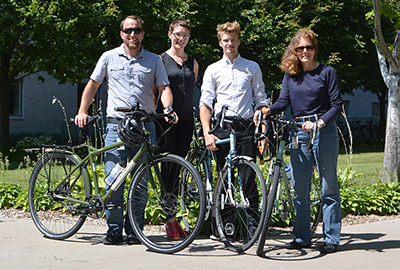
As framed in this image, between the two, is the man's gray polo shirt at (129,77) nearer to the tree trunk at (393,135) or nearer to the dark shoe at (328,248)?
the dark shoe at (328,248)

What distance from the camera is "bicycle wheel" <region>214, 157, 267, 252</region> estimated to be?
5.16m

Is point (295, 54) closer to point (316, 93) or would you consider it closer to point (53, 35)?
point (316, 93)

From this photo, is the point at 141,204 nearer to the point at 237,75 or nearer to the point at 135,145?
the point at 135,145

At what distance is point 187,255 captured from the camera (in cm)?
489

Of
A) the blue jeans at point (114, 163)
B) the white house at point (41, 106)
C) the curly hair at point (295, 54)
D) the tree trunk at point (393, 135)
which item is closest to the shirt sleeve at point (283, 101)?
the curly hair at point (295, 54)

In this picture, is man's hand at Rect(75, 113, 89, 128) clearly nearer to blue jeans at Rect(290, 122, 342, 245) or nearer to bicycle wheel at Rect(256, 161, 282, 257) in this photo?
bicycle wheel at Rect(256, 161, 282, 257)

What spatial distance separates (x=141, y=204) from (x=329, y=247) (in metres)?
1.71

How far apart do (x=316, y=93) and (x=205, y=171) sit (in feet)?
4.70

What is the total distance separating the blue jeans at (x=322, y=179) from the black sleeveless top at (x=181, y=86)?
45.8 inches

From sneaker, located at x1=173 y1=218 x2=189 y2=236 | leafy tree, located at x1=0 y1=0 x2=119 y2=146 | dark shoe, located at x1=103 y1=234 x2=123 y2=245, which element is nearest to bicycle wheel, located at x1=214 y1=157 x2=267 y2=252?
sneaker, located at x1=173 y1=218 x2=189 y2=236

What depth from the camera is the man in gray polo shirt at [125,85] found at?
213 inches

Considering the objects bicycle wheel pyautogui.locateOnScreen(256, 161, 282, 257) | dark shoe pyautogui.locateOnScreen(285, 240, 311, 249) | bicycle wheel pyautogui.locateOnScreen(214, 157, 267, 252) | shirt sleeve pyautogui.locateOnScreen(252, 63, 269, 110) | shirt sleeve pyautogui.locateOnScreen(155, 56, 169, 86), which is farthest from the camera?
shirt sleeve pyautogui.locateOnScreen(252, 63, 269, 110)

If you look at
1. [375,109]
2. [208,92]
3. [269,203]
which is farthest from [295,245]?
[375,109]

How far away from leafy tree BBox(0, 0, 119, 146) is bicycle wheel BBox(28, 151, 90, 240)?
12100 mm
